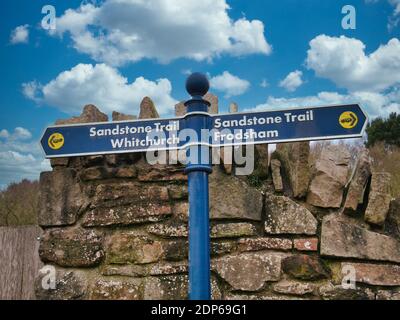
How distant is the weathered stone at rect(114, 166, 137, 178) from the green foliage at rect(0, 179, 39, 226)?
3.65 meters

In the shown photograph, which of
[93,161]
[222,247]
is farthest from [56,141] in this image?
[222,247]

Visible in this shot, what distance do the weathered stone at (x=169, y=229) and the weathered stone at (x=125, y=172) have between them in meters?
0.38

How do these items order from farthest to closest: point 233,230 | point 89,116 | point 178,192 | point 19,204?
point 19,204
point 89,116
point 178,192
point 233,230

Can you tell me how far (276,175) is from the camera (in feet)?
9.23

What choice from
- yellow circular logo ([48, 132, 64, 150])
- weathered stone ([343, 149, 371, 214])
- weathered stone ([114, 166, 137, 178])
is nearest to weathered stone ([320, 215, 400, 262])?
weathered stone ([343, 149, 371, 214])

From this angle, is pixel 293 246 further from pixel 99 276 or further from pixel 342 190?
pixel 99 276

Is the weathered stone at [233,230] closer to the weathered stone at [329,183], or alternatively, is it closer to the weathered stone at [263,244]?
the weathered stone at [263,244]

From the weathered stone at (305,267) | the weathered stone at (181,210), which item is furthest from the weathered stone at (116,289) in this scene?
the weathered stone at (305,267)

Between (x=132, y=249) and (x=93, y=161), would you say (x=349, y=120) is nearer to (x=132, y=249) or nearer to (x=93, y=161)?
(x=132, y=249)

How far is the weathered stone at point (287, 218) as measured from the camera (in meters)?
2.70

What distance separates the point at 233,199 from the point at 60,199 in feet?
3.98

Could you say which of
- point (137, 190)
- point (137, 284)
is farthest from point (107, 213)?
point (137, 284)
